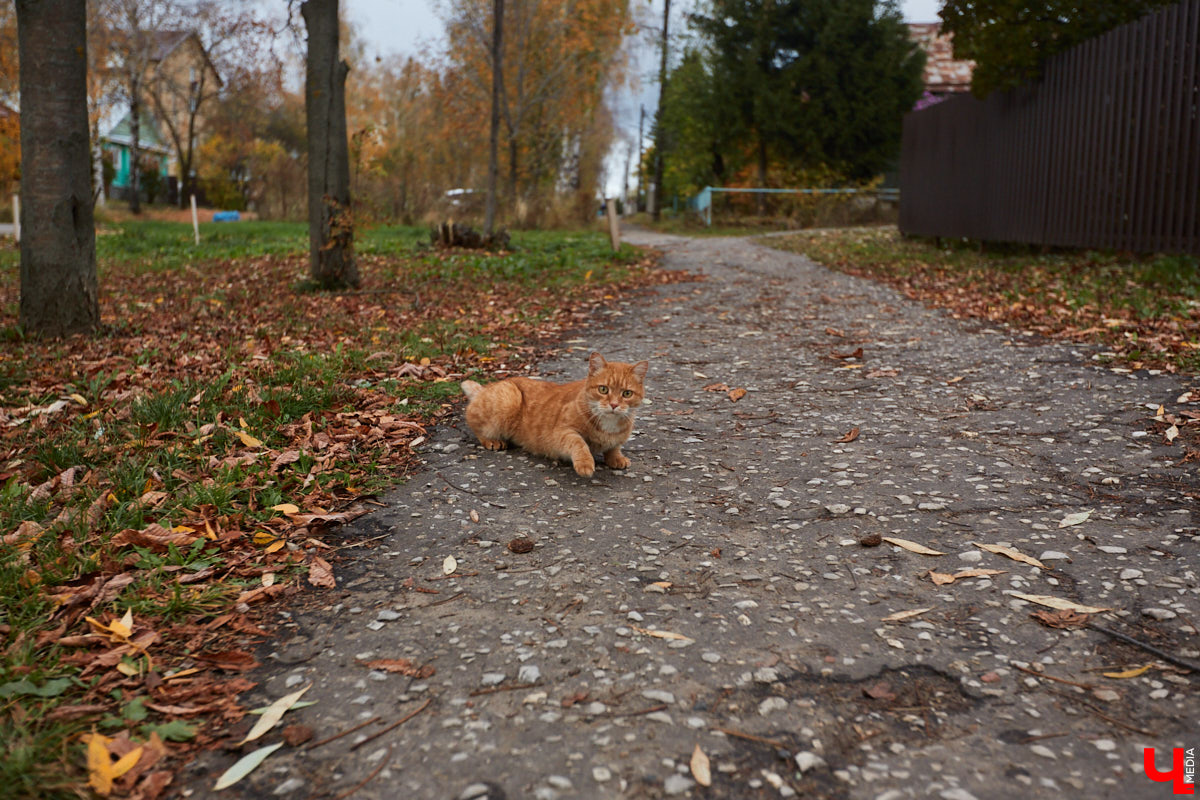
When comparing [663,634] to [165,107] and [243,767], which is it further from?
[165,107]

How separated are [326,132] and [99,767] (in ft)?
33.1

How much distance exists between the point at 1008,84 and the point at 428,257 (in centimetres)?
1034

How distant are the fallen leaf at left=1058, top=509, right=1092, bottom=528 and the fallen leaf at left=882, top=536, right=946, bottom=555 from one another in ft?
2.43

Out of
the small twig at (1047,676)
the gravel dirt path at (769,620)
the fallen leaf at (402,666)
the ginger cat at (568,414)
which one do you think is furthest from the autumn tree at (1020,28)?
the fallen leaf at (402,666)

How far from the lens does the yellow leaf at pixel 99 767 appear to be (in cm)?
233

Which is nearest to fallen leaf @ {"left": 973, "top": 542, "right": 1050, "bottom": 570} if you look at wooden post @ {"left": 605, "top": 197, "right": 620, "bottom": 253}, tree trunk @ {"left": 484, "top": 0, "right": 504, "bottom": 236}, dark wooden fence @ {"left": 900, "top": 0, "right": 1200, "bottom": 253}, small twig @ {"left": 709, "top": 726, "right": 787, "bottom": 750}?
small twig @ {"left": 709, "top": 726, "right": 787, "bottom": 750}

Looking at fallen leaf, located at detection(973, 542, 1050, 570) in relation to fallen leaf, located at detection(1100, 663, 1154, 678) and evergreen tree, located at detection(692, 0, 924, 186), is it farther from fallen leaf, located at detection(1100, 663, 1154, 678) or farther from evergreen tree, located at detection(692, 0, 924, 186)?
evergreen tree, located at detection(692, 0, 924, 186)

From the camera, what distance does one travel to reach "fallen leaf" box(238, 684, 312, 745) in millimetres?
2625

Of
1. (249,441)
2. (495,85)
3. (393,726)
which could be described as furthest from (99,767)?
(495,85)

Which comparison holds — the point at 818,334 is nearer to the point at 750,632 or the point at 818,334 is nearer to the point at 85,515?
the point at 750,632

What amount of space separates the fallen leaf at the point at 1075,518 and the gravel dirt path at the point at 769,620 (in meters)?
0.02

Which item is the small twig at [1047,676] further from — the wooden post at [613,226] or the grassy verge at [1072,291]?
the wooden post at [613,226]

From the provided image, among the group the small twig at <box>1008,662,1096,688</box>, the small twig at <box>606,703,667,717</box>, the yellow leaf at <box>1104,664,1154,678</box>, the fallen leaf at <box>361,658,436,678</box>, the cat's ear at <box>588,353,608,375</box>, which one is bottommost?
the small twig at <box>606,703,667,717</box>

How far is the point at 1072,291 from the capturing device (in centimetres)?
1050
